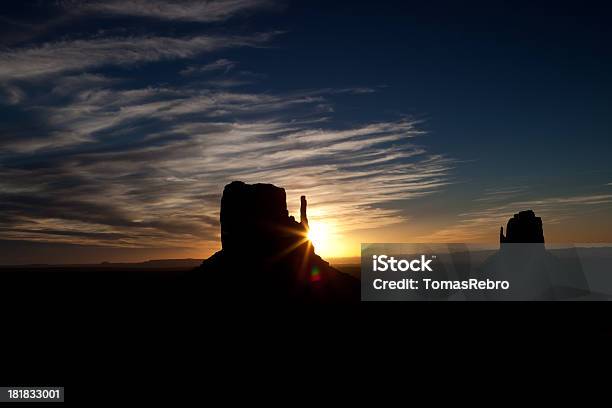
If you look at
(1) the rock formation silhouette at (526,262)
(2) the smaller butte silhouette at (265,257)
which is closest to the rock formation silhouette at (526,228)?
(1) the rock formation silhouette at (526,262)

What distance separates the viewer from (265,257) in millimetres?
113438

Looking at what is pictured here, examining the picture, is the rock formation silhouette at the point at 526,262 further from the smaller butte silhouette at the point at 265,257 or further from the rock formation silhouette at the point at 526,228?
the smaller butte silhouette at the point at 265,257

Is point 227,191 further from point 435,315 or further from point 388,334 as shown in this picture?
point 435,315

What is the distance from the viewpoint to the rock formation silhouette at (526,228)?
175250 millimetres

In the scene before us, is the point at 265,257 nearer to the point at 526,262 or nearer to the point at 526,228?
the point at 526,228

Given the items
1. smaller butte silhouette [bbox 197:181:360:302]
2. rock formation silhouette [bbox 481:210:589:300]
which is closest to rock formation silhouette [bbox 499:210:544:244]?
rock formation silhouette [bbox 481:210:589:300]

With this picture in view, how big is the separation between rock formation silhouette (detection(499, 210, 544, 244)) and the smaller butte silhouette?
256 ft

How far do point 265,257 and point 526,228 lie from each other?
103 metres

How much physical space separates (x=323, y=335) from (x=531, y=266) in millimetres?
127742

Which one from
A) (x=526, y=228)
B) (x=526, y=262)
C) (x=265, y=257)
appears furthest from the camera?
(x=526, y=262)

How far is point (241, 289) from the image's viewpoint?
335 ft

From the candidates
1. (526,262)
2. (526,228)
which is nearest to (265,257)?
(526,228)

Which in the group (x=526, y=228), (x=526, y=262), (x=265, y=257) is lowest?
(x=265, y=257)

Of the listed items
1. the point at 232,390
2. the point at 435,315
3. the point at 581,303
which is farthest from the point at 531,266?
the point at 232,390
